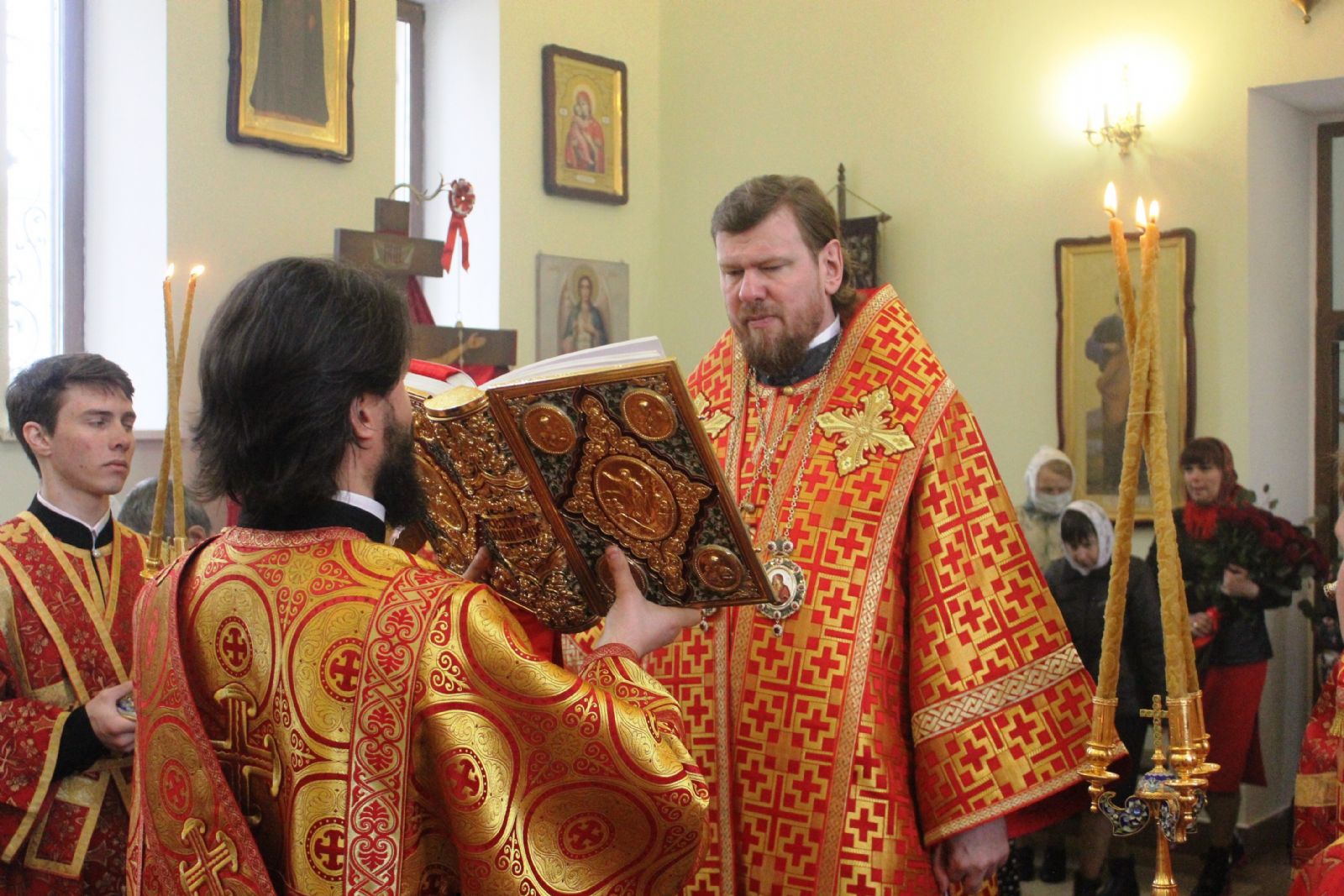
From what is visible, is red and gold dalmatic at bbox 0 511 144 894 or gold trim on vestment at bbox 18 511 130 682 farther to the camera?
gold trim on vestment at bbox 18 511 130 682

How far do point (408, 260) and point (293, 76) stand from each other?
2.96ft

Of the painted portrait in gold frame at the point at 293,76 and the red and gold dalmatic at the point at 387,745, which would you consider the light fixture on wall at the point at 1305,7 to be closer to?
the painted portrait in gold frame at the point at 293,76

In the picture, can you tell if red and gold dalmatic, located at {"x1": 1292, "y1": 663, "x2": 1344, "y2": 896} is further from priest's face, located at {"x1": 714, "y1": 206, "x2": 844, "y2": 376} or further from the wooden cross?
the wooden cross

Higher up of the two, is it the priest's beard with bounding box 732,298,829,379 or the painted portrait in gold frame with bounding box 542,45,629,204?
the painted portrait in gold frame with bounding box 542,45,629,204

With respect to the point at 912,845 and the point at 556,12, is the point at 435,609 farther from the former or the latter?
the point at 556,12

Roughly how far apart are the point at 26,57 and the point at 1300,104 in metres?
5.29

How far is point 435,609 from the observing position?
1.80 m

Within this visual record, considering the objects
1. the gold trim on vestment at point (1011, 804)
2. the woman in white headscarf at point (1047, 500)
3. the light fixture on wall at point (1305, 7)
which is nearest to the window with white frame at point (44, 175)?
the woman in white headscarf at point (1047, 500)

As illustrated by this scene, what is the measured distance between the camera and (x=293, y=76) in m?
6.06

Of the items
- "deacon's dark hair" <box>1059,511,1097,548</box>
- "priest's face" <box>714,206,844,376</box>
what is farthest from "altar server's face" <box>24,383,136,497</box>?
"deacon's dark hair" <box>1059,511,1097,548</box>

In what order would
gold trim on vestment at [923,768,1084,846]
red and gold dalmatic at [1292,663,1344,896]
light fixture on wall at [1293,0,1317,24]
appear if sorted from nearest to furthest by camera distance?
gold trim on vestment at [923,768,1084,846]
red and gold dalmatic at [1292,663,1344,896]
light fixture on wall at [1293,0,1317,24]

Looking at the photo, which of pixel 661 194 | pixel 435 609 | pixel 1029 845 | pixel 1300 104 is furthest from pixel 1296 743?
pixel 435 609

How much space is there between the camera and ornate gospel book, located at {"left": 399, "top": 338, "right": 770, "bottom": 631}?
1937mm

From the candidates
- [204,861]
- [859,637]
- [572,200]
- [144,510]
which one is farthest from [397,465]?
[572,200]
